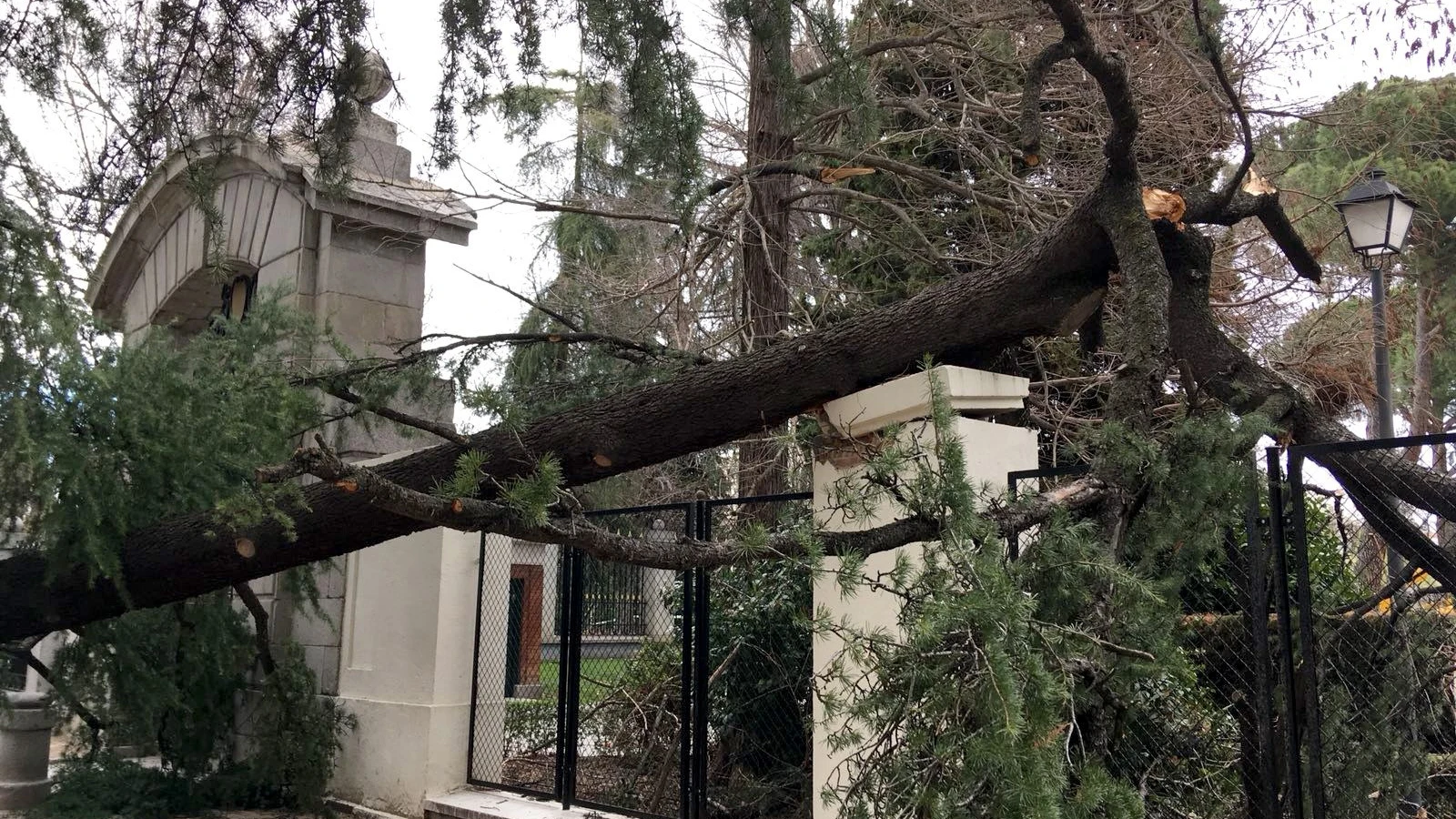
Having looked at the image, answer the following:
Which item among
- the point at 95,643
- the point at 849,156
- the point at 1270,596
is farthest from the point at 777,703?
the point at 95,643

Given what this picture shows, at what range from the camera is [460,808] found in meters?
7.21

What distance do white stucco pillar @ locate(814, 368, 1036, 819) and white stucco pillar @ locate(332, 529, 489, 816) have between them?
3.37m

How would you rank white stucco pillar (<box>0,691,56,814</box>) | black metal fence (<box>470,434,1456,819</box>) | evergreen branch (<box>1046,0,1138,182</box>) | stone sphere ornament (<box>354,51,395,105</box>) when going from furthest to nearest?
white stucco pillar (<box>0,691,56,814</box>)
stone sphere ornament (<box>354,51,395,105</box>)
black metal fence (<box>470,434,1456,819</box>)
evergreen branch (<box>1046,0,1138,182</box>)

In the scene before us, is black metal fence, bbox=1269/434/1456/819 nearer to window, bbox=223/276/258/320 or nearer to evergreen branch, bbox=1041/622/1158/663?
evergreen branch, bbox=1041/622/1158/663

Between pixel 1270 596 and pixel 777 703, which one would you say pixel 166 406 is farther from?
pixel 1270 596

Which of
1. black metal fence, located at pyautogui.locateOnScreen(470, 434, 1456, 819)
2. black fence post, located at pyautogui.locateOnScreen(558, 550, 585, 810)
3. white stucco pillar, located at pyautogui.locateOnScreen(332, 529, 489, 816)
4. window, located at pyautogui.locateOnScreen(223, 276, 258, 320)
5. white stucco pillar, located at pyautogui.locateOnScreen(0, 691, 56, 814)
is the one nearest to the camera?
black metal fence, located at pyautogui.locateOnScreen(470, 434, 1456, 819)

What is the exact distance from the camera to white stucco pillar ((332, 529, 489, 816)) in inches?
304

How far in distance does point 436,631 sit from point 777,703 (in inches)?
95.3

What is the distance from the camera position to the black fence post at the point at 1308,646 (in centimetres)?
388

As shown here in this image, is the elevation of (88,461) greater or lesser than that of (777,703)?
greater

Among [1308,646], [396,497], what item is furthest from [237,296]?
[1308,646]

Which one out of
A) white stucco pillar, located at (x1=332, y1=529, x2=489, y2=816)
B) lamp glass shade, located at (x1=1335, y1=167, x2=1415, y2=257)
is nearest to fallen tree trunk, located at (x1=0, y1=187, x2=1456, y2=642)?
white stucco pillar, located at (x1=332, y1=529, x2=489, y2=816)

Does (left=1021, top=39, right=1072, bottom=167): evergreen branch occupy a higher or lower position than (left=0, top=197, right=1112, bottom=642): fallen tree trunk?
higher

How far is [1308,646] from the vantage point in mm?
3967
